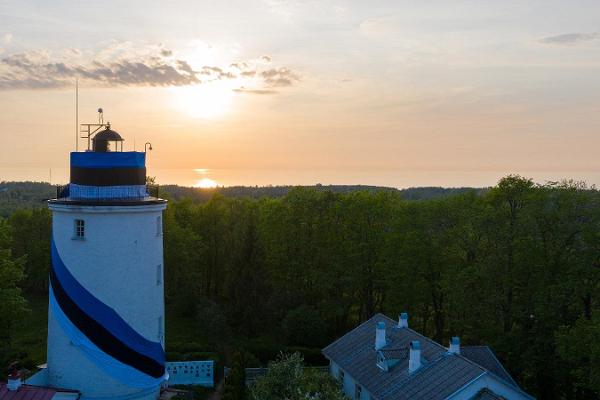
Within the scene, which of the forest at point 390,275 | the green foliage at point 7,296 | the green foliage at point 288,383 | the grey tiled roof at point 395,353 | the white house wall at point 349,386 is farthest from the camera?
the green foliage at point 7,296

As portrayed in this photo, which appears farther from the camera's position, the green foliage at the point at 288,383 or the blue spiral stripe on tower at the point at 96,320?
the green foliage at the point at 288,383

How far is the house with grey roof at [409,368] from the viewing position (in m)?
21.0

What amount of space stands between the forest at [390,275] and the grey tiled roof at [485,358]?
1917 millimetres


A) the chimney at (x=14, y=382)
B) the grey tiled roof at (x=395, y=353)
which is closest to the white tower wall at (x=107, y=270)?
the chimney at (x=14, y=382)

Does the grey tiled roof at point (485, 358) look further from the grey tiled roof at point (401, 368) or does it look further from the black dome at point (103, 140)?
the black dome at point (103, 140)

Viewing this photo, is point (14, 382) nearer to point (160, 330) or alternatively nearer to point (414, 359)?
point (160, 330)

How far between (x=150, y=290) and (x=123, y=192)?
4.22 m

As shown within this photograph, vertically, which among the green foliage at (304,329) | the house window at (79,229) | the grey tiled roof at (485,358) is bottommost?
the green foliage at (304,329)

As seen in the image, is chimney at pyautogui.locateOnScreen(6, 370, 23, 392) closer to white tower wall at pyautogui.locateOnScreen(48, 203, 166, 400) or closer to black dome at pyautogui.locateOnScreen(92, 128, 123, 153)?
white tower wall at pyautogui.locateOnScreen(48, 203, 166, 400)

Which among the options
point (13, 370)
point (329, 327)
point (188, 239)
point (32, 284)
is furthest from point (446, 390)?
point (32, 284)

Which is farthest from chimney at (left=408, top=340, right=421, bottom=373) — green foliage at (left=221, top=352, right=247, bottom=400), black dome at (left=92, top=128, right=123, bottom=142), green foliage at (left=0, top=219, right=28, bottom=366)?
green foliage at (left=0, top=219, right=28, bottom=366)

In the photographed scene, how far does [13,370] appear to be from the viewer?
20.8 metres

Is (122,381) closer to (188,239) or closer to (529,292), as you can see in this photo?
(529,292)

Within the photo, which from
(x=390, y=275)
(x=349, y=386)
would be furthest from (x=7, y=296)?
(x=390, y=275)
